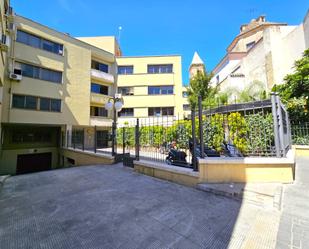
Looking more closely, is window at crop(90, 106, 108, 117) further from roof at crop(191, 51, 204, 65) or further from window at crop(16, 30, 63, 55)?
roof at crop(191, 51, 204, 65)

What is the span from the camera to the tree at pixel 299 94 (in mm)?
9641

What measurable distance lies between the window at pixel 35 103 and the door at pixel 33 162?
5118mm

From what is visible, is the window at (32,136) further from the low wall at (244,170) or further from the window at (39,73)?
the low wall at (244,170)

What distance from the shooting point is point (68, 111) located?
628 inches

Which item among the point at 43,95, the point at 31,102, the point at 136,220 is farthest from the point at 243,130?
the point at 31,102

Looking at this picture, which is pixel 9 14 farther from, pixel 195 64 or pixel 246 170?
pixel 195 64

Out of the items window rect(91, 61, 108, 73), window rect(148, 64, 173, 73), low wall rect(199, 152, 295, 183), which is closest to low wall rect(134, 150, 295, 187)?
low wall rect(199, 152, 295, 183)

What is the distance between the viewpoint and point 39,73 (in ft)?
47.1

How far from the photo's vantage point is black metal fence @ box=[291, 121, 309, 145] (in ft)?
30.3

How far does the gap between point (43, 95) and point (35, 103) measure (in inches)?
37.1

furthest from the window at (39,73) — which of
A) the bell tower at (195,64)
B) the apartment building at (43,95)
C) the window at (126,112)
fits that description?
the bell tower at (195,64)

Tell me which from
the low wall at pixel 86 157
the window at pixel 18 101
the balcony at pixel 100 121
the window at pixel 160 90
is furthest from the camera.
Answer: the window at pixel 160 90

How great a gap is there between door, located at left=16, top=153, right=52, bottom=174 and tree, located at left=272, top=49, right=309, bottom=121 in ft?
67.5

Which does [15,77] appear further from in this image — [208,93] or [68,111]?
[208,93]
